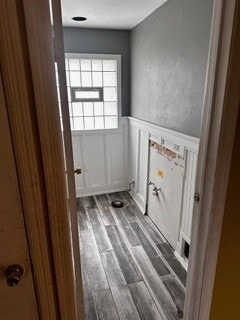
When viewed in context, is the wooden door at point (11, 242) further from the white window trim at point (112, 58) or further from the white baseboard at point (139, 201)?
the white window trim at point (112, 58)

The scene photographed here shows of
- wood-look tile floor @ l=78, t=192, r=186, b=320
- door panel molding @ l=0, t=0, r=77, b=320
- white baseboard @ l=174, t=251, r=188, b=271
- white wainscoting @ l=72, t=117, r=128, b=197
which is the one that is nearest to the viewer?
door panel molding @ l=0, t=0, r=77, b=320

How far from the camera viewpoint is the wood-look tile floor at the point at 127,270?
176cm

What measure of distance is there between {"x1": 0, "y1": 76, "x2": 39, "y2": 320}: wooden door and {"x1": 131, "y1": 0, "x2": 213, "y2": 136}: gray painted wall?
1.51 metres

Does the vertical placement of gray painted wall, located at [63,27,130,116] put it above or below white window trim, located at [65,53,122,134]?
above

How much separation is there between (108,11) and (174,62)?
95cm

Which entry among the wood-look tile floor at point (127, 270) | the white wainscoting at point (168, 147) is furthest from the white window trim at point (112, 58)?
the wood-look tile floor at point (127, 270)

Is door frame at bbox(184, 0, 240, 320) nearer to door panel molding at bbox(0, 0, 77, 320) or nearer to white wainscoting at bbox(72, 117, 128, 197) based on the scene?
door panel molding at bbox(0, 0, 77, 320)

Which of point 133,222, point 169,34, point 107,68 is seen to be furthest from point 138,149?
point 169,34

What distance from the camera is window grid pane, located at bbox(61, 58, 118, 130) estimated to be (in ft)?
10.6

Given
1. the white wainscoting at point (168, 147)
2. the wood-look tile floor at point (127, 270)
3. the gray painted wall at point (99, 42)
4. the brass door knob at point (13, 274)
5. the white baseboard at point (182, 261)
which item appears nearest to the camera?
the brass door knob at point (13, 274)

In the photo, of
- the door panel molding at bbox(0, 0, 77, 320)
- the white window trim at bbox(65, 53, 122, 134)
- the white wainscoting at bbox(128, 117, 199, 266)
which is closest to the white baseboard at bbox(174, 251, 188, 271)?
the white wainscoting at bbox(128, 117, 199, 266)

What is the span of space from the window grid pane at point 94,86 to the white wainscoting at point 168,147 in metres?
0.40

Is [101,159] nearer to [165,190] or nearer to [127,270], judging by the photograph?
[165,190]

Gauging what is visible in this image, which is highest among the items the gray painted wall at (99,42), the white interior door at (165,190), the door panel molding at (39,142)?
the gray painted wall at (99,42)
